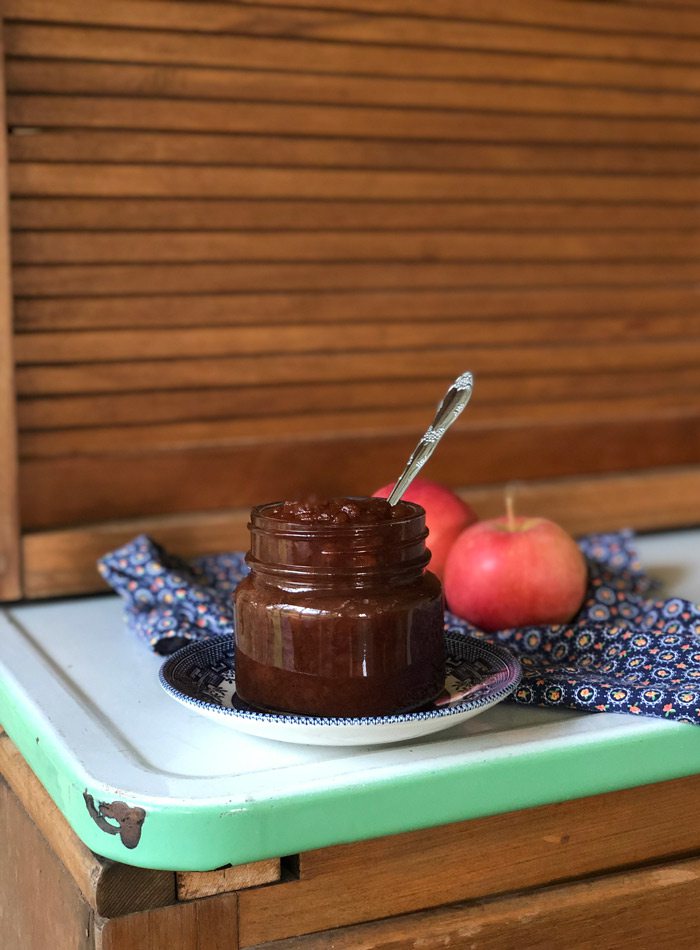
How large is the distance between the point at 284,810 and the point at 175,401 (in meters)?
0.60

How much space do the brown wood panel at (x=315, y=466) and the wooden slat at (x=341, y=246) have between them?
0.19 metres

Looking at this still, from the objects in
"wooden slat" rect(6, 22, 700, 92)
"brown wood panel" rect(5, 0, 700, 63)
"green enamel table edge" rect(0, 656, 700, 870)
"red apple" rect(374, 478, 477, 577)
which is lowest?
"green enamel table edge" rect(0, 656, 700, 870)

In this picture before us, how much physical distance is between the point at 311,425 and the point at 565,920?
0.62m

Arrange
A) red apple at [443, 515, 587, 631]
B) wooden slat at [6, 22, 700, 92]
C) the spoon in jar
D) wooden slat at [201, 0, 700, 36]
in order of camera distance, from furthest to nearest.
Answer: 1. wooden slat at [201, 0, 700, 36]
2. wooden slat at [6, 22, 700, 92]
3. red apple at [443, 515, 587, 631]
4. the spoon in jar

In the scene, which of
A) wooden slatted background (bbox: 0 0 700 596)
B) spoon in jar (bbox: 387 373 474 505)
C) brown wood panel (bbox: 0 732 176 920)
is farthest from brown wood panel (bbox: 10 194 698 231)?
brown wood panel (bbox: 0 732 176 920)

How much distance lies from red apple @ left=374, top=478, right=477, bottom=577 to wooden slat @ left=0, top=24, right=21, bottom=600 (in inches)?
13.8

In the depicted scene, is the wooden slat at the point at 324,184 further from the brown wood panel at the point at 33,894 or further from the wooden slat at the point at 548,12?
the brown wood panel at the point at 33,894

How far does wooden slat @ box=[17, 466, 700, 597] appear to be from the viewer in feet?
3.81

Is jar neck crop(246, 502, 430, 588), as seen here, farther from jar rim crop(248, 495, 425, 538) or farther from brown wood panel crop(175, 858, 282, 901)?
brown wood panel crop(175, 858, 282, 901)

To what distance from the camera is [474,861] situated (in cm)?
79

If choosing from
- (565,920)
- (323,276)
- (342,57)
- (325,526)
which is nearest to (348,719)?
(325,526)

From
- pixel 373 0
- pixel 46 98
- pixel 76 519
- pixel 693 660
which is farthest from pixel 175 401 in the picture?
pixel 693 660

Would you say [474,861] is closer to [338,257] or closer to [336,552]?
[336,552]

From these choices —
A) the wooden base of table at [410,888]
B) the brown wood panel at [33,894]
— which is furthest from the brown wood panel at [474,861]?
A: the brown wood panel at [33,894]
